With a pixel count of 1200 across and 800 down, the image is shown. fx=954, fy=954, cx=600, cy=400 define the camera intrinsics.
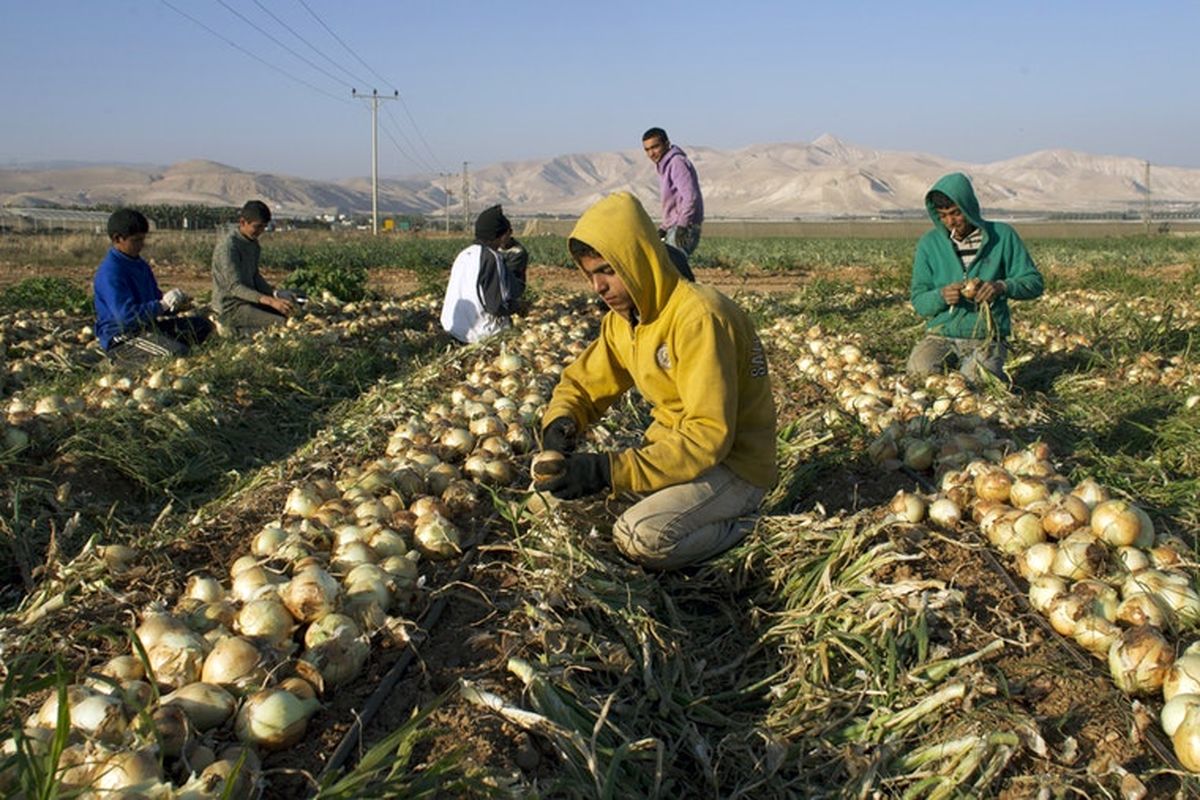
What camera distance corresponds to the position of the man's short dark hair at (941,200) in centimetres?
549

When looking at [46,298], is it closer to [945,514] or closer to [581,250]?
[581,250]

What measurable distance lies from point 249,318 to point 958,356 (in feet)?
18.2

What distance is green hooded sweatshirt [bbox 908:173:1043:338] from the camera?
5.66 meters

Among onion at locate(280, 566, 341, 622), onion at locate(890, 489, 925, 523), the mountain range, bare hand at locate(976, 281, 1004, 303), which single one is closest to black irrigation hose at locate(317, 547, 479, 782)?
onion at locate(280, 566, 341, 622)

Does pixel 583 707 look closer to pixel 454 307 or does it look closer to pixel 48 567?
pixel 48 567

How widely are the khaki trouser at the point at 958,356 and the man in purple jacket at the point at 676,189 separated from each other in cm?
314

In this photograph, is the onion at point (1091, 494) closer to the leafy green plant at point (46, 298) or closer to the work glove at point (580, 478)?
the work glove at point (580, 478)

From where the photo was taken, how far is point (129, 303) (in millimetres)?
6754

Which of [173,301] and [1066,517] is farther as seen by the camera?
[173,301]

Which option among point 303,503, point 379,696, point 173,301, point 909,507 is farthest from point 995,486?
A: point 173,301

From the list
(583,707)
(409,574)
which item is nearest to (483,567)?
(409,574)

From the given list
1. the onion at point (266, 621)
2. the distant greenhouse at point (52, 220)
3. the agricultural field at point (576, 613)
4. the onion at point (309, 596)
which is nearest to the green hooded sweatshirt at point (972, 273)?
the agricultural field at point (576, 613)

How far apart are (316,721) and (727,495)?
1586 millimetres

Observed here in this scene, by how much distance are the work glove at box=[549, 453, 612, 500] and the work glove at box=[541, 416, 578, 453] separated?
1.25 ft
